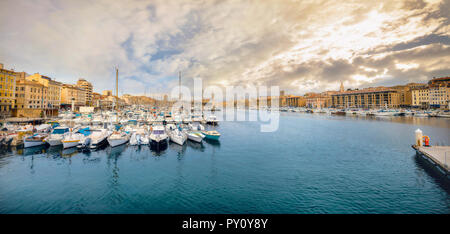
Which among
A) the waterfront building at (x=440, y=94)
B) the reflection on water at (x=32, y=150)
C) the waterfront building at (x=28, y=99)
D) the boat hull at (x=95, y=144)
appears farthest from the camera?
the waterfront building at (x=440, y=94)

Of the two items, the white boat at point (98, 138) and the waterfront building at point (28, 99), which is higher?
the waterfront building at point (28, 99)

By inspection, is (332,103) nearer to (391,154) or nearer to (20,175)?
(391,154)

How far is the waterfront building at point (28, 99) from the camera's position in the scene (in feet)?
141

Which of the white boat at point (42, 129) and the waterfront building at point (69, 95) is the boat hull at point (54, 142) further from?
the waterfront building at point (69, 95)

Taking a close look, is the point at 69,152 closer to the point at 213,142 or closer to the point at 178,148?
the point at 178,148

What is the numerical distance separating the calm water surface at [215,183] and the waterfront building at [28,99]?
3625cm

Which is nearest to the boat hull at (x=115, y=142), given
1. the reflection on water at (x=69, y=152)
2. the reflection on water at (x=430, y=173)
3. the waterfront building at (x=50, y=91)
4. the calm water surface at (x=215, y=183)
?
the calm water surface at (x=215, y=183)

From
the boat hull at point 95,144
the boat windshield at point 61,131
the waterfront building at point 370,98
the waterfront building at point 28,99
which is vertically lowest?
the boat hull at point 95,144

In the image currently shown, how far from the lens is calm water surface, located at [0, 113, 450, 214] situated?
8.90m

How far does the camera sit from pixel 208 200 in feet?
31.3

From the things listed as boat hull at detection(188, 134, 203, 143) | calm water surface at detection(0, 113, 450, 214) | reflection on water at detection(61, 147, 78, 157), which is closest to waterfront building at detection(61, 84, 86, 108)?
reflection on water at detection(61, 147, 78, 157)

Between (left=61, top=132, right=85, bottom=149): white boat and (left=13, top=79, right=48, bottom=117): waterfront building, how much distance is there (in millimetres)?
34816

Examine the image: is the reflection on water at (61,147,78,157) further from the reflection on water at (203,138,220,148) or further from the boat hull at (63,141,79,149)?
the reflection on water at (203,138,220,148)
